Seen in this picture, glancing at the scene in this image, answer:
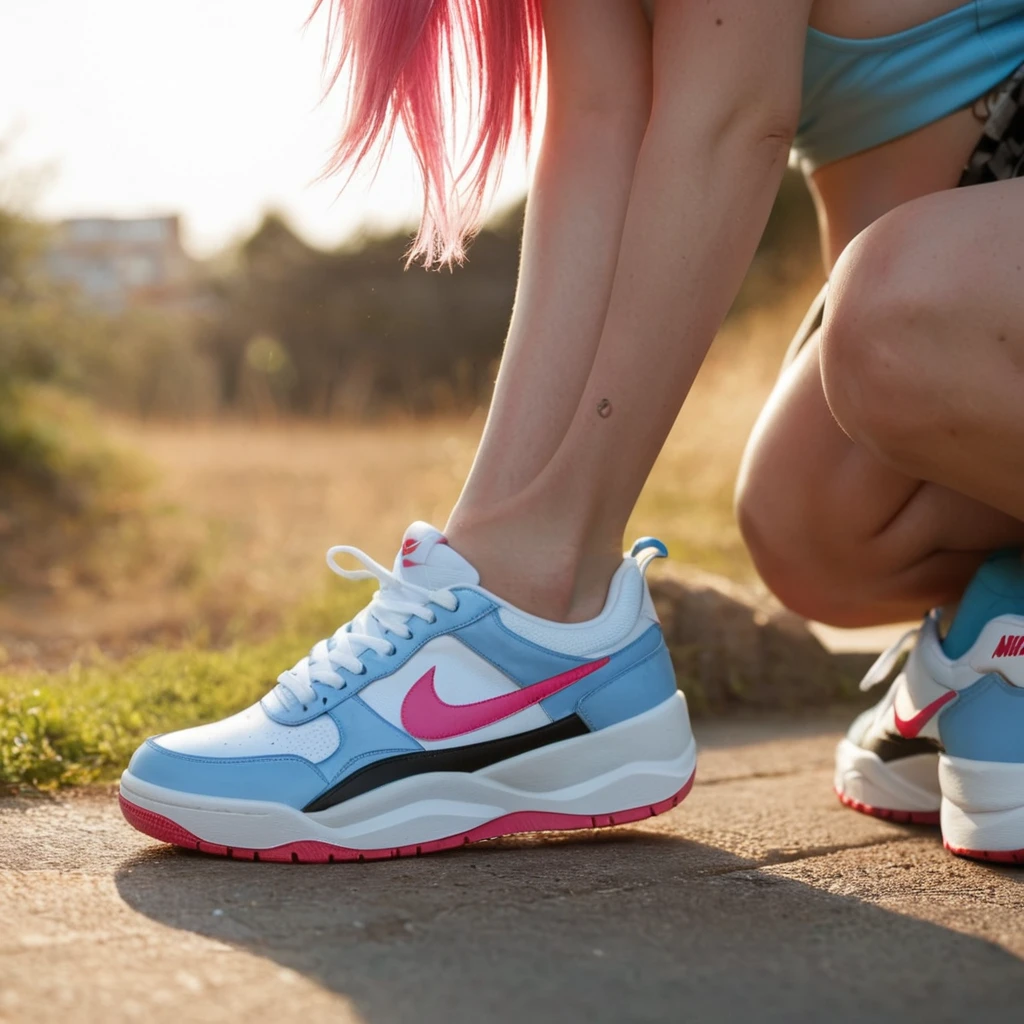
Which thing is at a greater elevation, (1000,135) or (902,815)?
(1000,135)

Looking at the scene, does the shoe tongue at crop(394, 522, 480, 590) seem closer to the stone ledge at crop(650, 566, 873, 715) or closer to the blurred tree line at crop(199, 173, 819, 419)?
the stone ledge at crop(650, 566, 873, 715)

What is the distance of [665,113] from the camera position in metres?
1.13

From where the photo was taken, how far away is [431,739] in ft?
3.65

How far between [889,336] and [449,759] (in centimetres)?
58

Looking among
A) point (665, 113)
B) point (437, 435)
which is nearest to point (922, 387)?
point (665, 113)

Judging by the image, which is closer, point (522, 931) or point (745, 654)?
point (522, 931)

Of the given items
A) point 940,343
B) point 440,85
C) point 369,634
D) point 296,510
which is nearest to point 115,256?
point 296,510

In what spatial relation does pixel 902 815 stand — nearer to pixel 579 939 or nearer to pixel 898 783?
pixel 898 783

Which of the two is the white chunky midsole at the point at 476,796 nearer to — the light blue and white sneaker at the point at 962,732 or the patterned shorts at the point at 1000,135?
the light blue and white sneaker at the point at 962,732

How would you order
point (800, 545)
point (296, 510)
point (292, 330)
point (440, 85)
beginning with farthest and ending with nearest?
point (292, 330) < point (296, 510) < point (800, 545) < point (440, 85)

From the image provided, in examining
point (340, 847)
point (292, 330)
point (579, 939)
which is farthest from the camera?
point (292, 330)

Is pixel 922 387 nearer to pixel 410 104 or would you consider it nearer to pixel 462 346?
pixel 410 104

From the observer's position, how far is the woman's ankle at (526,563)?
114 centimetres

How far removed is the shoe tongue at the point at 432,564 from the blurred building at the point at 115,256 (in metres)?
4.64
